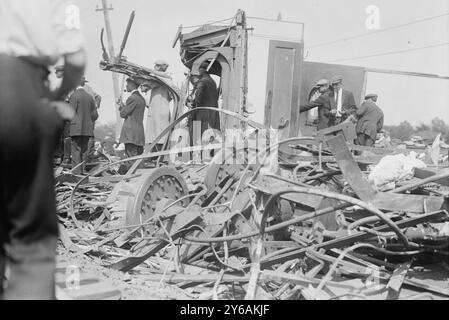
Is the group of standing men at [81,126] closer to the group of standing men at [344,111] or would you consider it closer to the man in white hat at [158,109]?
the man in white hat at [158,109]

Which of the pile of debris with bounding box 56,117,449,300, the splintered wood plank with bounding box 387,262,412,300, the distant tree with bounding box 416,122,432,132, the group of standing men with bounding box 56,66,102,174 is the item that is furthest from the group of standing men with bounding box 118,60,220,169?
the distant tree with bounding box 416,122,432,132

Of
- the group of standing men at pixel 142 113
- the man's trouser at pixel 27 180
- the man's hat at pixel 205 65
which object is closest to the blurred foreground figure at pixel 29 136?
the man's trouser at pixel 27 180

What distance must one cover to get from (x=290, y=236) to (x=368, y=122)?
5.94 meters

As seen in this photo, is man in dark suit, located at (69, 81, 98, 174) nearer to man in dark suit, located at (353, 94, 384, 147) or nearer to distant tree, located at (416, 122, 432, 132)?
man in dark suit, located at (353, 94, 384, 147)

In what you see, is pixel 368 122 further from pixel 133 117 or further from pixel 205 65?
pixel 133 117

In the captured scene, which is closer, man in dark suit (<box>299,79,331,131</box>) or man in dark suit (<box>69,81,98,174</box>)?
man in dark suit (<box>69,81,98,174</box>)

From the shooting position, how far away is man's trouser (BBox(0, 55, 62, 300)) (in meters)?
1.77

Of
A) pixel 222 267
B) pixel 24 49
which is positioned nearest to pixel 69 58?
pixel 24 49

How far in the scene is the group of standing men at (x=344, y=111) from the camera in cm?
938

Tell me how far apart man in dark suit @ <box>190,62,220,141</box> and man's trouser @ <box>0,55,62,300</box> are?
6.62 meters

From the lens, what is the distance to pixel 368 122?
Result: 935 centimetres

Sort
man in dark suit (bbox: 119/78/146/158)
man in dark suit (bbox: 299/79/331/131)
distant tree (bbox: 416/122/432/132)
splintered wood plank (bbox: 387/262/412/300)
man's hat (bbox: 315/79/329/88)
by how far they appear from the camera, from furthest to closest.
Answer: distant tree (bbox: 416/122/432/132) < man's hat (bbox: 315/79/329/88) < man in dark suit (bbox: 299/79/331/131) < man in dark suit (bbox: 119/78/146/158) < splintered wood plank (bbox: 387/262/412/300)

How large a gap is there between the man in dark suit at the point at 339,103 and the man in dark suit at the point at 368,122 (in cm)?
24

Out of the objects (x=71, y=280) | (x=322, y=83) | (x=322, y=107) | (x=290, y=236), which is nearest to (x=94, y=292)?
(x=71, y=280)
